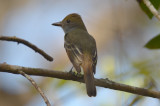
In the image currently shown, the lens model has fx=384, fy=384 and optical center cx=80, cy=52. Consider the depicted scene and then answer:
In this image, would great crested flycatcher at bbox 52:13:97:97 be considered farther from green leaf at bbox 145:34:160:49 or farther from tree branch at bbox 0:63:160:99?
green leaf at bbox 145:34:160:49

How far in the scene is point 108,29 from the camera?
7.94m

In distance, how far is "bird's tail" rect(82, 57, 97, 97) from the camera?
367cm

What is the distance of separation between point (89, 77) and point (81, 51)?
33.2 inches

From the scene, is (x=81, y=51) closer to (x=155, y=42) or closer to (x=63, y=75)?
(x=63, y=75)

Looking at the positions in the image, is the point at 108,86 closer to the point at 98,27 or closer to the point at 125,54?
the point at 125,54

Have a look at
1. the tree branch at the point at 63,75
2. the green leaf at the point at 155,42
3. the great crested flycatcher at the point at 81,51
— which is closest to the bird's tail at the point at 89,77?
the great crested flycatcher at the point at 81,51

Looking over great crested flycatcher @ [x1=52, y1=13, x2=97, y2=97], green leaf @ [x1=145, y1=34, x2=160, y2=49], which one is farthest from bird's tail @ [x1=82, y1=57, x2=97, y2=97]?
green leaf @ [x1=145, y1=34, x2=160, y2=49]

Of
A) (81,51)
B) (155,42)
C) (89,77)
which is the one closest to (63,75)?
(89,77)

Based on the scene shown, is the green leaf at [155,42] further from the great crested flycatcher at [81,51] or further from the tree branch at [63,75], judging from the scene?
the great crested flycatcher at [81,51]

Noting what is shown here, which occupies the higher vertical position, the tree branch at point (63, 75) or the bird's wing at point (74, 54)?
the tree branch at point (63, 75)

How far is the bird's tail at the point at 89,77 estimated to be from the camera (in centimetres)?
367

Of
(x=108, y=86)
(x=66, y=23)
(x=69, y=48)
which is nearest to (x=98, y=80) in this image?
(x=108, y=86)

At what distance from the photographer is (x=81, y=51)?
4633mm

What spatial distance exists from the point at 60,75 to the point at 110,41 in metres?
4.51
